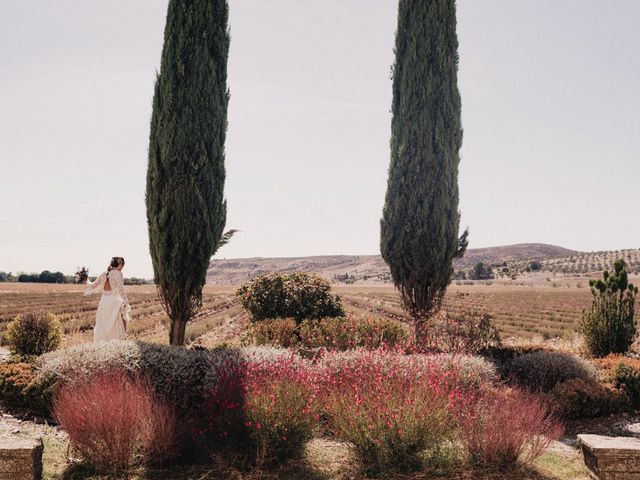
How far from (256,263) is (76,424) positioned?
182842 mm

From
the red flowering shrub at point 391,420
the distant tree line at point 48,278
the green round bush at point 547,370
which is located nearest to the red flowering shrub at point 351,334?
the green round bush at point 547,370

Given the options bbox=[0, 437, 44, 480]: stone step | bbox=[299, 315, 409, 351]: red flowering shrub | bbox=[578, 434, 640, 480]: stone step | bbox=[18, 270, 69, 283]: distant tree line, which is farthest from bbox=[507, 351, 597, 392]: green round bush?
bbox=[18, 270, 69, 283]: distant tree line

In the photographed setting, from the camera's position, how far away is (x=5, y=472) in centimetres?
486

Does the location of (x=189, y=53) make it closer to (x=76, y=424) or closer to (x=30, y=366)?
(x=30, y=366)

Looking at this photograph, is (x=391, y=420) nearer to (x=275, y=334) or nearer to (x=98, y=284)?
(x=275, y=334)

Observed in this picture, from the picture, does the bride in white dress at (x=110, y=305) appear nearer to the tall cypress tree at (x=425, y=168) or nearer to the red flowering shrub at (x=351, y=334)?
the red flowering shrub at (x=351, y=334)

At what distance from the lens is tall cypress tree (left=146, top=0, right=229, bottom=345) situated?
10.5m

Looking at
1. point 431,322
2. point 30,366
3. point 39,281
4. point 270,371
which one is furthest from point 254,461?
point 39,281

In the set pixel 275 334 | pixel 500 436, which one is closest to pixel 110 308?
pixel 275 334

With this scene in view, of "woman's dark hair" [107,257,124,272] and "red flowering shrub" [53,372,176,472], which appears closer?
"red flowering shrub" [53,372,176,472]

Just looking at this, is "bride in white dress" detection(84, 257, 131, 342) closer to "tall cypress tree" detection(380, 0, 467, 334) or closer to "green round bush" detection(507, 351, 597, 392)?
"tall cypress tree" detection(380, 0, 467, 334)

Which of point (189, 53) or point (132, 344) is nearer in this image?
point (132, 344)

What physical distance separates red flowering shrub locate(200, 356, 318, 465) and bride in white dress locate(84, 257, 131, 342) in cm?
476

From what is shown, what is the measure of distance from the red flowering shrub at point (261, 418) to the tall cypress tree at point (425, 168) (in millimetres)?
6543
